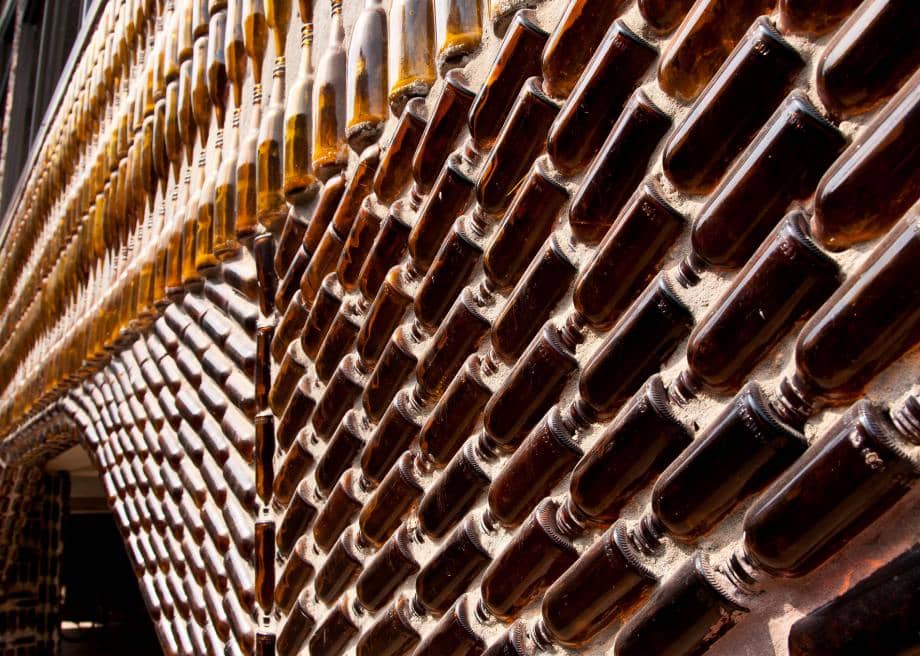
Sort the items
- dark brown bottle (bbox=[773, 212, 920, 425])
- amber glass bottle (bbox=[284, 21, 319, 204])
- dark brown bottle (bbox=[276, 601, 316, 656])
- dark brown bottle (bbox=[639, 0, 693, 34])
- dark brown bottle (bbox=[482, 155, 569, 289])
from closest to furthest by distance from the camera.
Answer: dark brown bottle (bbox=[773, 212, 920, 425]), dark brown bottle (bbox=[639, 0, 693, 34]), dark brown bottle (bbox=[482, 155, 569, 289]), dark brown bottle (bbox=[276, 601, 316, 656]), amber glass bottle (bbox=[284, 21, 319, 204])

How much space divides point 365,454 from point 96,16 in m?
2.82

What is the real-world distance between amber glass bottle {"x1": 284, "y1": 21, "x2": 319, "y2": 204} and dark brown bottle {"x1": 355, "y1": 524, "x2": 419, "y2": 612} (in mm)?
677

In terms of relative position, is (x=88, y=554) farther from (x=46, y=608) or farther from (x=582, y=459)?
(x=582, y=459)

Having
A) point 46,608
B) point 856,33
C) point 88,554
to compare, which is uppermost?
point 856,33

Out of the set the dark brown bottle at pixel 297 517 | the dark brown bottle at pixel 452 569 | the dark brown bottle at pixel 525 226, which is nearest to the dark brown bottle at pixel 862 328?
the dark brown bottle at pixel 525 226

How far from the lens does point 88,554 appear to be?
331 inches

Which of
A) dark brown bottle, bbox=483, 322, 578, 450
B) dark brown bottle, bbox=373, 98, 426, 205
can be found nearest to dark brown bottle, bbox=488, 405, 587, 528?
dark brown bottle, bbox=483, 322, 578, 450

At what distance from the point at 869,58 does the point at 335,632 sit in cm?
101

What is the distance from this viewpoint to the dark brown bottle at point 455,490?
1.00m

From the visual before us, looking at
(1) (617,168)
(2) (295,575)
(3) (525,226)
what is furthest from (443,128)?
(2) (295,575)

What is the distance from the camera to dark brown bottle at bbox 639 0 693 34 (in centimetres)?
81

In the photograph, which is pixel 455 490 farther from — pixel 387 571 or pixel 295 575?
pixel 295 575

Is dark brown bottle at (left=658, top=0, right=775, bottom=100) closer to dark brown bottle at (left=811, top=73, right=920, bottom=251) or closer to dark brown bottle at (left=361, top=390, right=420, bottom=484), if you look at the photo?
dark brown bottle at (left=811, top=73, right=920, bottom=251)

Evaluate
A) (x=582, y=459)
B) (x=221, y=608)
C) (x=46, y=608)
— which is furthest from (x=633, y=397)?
(x=46, y=608)
